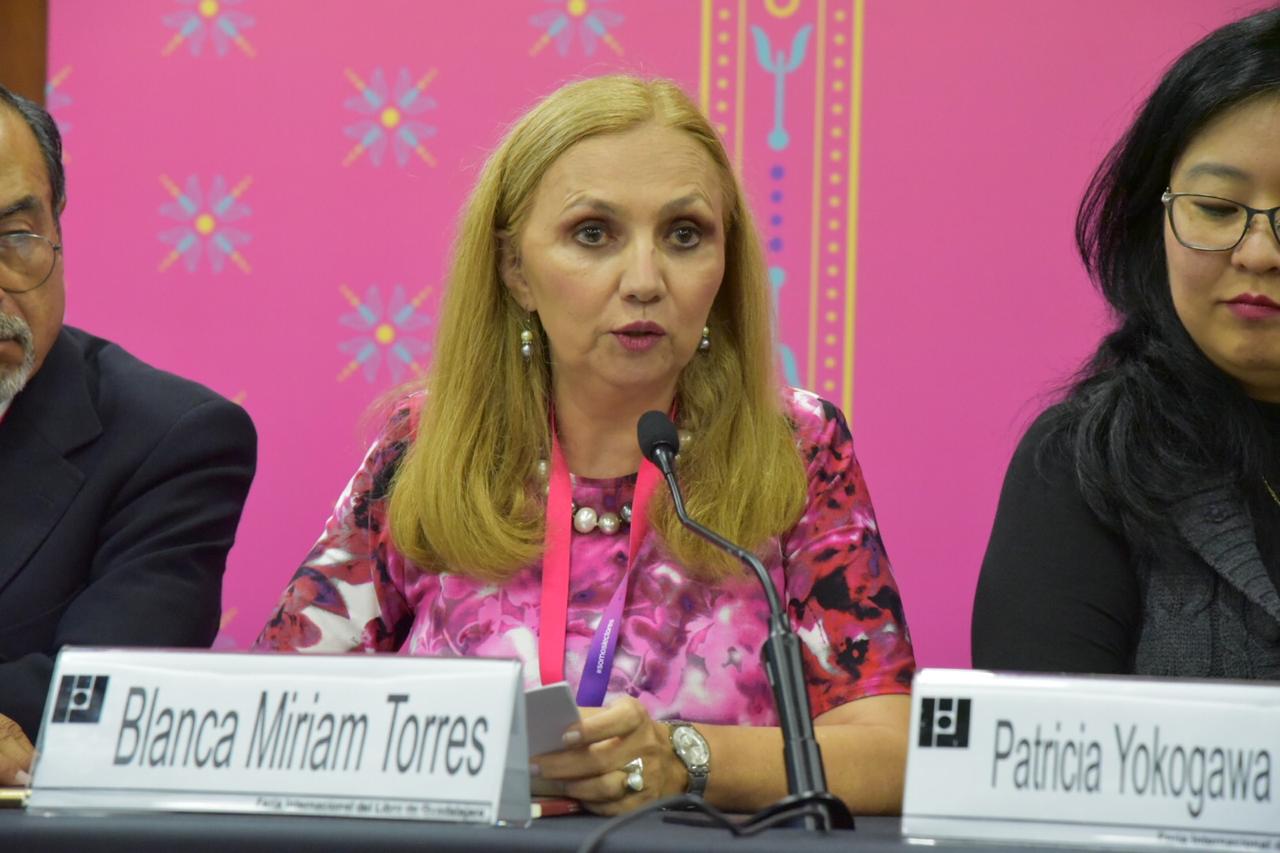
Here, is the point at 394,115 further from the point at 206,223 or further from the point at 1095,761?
the point at 1095,761

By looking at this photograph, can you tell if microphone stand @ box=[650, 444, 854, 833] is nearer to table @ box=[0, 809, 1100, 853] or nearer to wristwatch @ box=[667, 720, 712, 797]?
table @ box=[0, 809, 1100, 853]

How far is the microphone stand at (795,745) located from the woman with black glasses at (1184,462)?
0.56 meters

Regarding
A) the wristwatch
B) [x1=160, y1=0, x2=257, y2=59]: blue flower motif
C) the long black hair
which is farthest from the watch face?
[x1=160, y1=0, x2=257, y2=59]: blue flower motif

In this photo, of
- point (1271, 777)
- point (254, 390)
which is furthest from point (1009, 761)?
point (254, 390)

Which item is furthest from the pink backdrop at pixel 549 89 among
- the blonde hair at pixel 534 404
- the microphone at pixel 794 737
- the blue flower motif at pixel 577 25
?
the microphone at pixel 794 737

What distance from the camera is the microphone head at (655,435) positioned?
1.65 m

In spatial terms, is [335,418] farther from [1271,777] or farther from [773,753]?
[1271,777]

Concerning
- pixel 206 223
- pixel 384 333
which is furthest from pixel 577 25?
pixel 206 223

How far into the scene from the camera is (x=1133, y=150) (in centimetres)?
201

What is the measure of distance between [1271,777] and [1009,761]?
194 mm

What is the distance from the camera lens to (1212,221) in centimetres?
185

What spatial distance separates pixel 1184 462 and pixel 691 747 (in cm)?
68

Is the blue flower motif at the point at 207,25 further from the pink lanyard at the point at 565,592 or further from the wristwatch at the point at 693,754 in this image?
the wristwatch at the point at 693,754

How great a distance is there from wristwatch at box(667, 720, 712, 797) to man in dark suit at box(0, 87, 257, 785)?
2.54 feet
